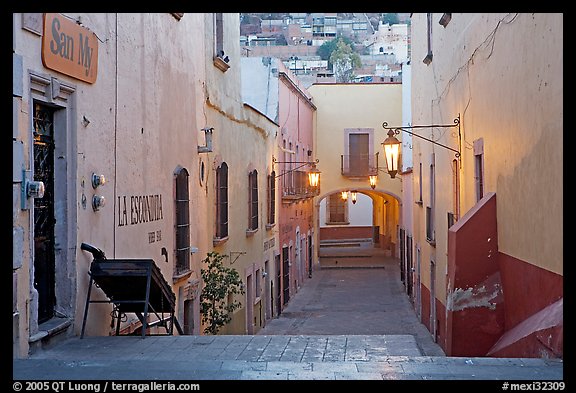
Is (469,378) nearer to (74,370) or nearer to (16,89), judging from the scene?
(74,370)

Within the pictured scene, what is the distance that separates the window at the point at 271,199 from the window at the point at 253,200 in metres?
2.07

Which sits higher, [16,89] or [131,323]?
[16,89]

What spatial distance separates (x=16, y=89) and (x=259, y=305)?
13332 millimetres

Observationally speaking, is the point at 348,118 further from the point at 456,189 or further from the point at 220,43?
the point at 456,189

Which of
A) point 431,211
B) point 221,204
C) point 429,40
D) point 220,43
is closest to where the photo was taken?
point 221,204

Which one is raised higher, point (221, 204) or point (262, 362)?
point (221, 204)

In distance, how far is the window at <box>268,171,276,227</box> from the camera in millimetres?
22170

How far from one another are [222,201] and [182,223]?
2936 millimetres

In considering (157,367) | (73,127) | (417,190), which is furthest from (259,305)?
(157,367)

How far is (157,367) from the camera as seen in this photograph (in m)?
6.72

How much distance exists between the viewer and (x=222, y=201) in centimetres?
1583

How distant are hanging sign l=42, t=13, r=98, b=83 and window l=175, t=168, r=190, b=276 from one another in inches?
149

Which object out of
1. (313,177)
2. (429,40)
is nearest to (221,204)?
(429,40)

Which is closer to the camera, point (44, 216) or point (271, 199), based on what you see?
point (44, 216)
